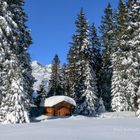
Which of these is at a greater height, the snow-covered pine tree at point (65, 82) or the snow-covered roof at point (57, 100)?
the snow-covered pine tree at point (65, 82)

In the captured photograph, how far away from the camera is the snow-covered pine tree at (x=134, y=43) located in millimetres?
45688

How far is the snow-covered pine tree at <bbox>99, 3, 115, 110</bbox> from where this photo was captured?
66000 millimetres

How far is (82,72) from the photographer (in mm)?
58312

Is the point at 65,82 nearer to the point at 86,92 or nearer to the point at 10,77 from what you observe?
the point at 86,92

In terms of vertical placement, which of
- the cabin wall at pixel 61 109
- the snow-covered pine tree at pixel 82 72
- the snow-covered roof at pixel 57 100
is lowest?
the cabin wall at pixel 61 109

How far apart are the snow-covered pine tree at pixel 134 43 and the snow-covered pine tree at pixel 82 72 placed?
8.40 metres

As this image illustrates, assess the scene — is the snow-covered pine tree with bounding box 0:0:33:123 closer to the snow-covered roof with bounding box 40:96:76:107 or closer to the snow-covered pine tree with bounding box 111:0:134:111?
the snow-covered pine tree with bounding box 111:0:134:111

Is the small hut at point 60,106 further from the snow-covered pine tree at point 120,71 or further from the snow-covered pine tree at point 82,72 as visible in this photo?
the snow-covered pine tree at point 120,71

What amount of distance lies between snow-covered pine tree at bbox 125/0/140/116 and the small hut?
40.8 ft

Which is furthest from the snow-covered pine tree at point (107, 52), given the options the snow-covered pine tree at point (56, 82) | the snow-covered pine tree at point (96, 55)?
the snow-covered pine tree at point (56, 82)

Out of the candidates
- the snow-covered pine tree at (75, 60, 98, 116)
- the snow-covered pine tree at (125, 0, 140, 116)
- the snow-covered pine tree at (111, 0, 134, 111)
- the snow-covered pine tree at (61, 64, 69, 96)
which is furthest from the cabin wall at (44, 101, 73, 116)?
the snow-covered pine tree at (125, 0, 140, 116)

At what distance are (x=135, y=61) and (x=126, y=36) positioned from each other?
14.7 ft

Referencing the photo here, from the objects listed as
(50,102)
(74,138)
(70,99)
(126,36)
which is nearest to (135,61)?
(126,36)

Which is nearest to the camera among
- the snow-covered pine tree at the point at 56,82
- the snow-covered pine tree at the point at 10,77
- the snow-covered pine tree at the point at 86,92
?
the snow-covered pine tree at the point at 10,77
